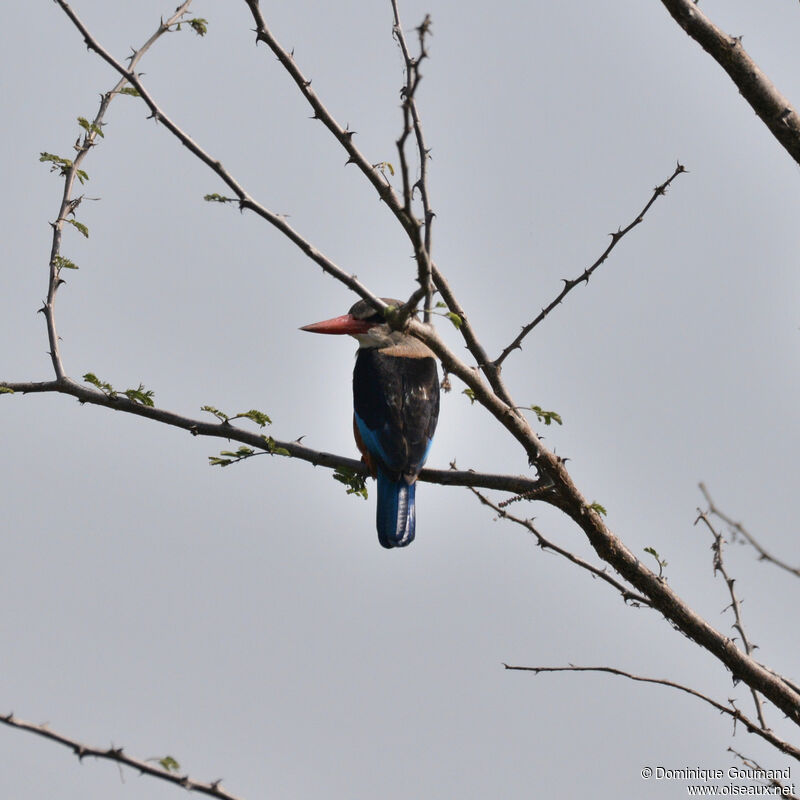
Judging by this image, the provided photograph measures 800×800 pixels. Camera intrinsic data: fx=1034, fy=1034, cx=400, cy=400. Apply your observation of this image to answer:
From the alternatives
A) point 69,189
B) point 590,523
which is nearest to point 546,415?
point 590,523

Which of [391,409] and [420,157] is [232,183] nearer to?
[420,157]

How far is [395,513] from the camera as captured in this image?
4746mm

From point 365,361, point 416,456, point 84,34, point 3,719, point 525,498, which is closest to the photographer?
point 3,719

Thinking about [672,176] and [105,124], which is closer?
[672,176]

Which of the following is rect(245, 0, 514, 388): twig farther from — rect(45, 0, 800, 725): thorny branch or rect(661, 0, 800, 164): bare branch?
rect(661, 0, 800, 164): bare branch

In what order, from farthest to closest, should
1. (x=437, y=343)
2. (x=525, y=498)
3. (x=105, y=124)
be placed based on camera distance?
(x=105, y=124), (x=525, y=498), (x=437, y=343)

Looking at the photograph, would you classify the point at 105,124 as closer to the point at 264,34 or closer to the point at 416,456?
the point at 264,34

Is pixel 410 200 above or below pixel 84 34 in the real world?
below

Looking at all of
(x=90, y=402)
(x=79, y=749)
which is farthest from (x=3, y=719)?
(x=90, y=402)

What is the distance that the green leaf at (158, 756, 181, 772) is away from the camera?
8.30 feet

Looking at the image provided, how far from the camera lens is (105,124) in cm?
408

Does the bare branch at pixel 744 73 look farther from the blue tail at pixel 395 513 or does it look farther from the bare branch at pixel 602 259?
the blue tail at pixel 395 513

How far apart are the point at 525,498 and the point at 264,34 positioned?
5.64ft

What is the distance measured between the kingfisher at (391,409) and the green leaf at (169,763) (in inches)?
88.8
